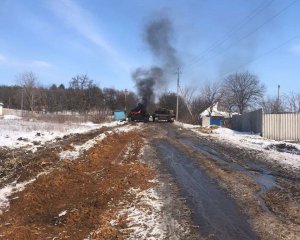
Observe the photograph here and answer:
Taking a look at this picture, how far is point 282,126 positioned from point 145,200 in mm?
23882

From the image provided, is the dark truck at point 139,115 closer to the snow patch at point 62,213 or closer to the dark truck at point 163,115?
the dark truck at point 163,115

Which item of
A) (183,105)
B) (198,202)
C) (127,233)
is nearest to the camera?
(127,233)

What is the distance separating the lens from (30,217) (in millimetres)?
7047

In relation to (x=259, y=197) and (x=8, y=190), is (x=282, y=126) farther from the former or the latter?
(x=8, y=190)

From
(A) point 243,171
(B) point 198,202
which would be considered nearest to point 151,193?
(B) point 198,202

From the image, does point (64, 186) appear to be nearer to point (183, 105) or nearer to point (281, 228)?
point (281, 228)

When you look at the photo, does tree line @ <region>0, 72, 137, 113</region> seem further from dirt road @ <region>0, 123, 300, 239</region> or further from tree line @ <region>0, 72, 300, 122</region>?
dirt road @ <region>0, 123, 300, 239</region>

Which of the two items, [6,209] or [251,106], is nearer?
[6,209]

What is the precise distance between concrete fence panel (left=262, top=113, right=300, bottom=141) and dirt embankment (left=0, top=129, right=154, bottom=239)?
19.3 metres

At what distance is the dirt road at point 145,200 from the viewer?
248 inches

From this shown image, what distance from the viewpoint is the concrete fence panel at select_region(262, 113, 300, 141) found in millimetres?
29891

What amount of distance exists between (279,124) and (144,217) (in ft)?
82.3

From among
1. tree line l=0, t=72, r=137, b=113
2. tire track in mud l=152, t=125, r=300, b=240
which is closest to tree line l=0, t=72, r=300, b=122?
tree line l=0, t=72, r=137, b=113

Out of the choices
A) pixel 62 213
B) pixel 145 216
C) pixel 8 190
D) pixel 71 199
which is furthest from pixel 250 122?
pixel 62 213
